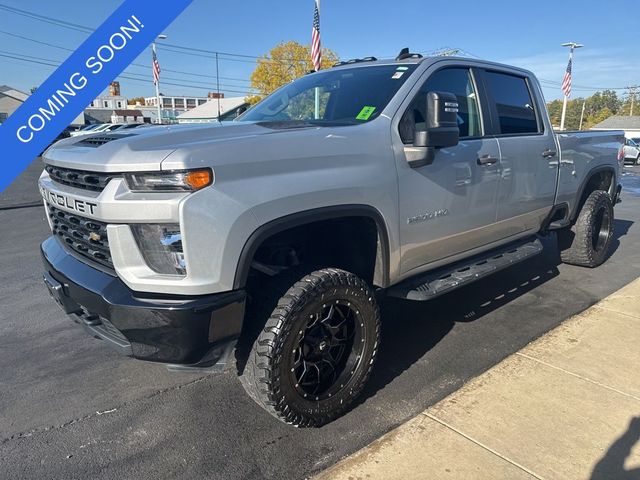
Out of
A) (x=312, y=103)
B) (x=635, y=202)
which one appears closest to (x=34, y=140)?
(x=312, y=103)

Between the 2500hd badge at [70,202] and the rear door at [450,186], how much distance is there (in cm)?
174

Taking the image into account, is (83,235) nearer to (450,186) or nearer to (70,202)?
(70,202)

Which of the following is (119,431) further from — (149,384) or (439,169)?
(439,169)

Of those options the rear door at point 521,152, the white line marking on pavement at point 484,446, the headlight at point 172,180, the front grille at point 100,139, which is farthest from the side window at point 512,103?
the front grille at point 100,139

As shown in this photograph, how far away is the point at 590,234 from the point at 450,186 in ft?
10.3

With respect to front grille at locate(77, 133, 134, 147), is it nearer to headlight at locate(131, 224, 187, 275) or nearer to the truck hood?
the truck hood

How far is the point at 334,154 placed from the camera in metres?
2.70

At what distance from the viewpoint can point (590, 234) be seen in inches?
222

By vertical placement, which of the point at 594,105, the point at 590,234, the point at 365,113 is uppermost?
the point at 594,105

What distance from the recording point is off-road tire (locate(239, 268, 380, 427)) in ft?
8.20

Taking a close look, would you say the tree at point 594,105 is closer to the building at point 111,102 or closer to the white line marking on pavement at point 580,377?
the building at point 111,102

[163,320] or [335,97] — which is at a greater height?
[335,97]

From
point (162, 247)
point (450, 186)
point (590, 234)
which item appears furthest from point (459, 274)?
point (590, 234)

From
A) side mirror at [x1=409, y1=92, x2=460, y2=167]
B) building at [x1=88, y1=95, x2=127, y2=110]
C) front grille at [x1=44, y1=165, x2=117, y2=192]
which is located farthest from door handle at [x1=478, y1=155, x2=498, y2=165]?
building at [x1=88, y1=95, x2=127, y2=110]
